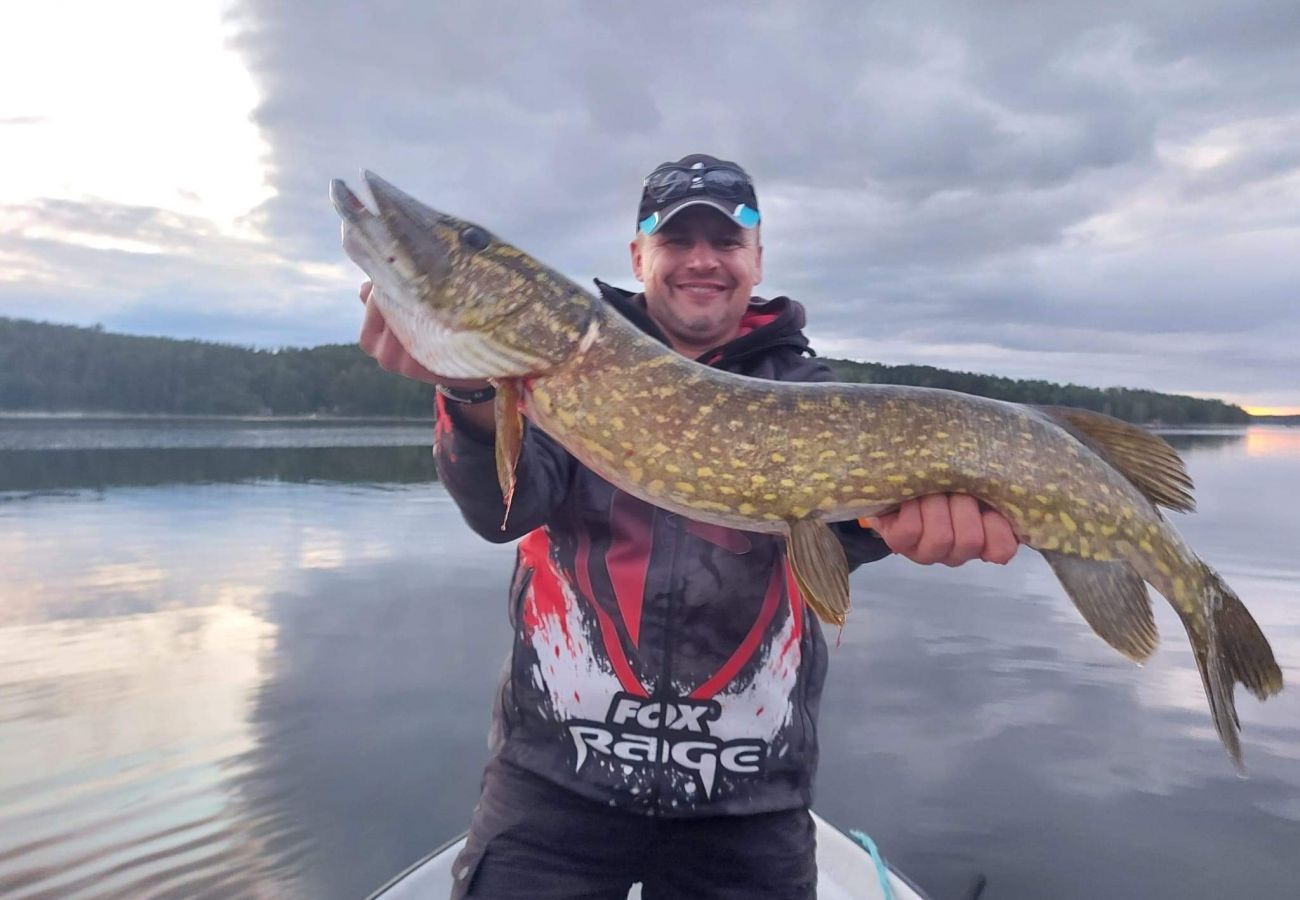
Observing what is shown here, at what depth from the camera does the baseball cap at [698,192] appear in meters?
2.91

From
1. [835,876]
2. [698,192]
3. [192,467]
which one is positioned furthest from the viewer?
[192,467]

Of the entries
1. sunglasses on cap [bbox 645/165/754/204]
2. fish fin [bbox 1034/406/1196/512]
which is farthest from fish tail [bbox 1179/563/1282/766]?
sunglasses on cap [bbox 645/165/754/204]

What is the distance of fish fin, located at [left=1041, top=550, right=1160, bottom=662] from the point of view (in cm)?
237

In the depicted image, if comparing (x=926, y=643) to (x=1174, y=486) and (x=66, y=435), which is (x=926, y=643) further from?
(x=66, y=435)

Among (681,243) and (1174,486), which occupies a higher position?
(681,243)

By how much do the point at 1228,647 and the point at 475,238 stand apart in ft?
8.48

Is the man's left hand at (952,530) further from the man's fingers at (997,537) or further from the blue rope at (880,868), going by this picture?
the blue rope at (880,868)

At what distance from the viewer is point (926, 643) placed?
344 inches

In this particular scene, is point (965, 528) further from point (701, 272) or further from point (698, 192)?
point (698, 192)

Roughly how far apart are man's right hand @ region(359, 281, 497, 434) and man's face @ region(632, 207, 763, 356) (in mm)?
973

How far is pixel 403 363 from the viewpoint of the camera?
2293 millimetres

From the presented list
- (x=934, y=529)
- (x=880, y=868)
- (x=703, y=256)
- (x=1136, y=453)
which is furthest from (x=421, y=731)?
(x=1136, y=453)

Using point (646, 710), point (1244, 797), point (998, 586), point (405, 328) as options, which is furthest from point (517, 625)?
point (998, 586)

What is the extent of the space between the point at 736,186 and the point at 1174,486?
5.98ft
